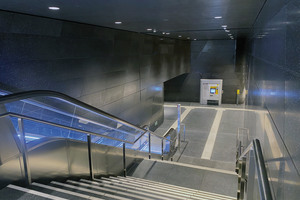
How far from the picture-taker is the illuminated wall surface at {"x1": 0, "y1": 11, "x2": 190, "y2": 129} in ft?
12.1

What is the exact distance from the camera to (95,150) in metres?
3.66

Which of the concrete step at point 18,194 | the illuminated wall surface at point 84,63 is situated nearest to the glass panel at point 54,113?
the illuminated wall surface at point 84,63

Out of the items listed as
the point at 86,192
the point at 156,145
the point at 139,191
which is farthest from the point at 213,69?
the point at 86,192

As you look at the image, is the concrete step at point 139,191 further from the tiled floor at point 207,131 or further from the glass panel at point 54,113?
the tiled floor at point 207,131

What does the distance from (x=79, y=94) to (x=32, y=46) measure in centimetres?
155

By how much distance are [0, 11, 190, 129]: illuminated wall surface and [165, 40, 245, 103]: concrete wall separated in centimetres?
573

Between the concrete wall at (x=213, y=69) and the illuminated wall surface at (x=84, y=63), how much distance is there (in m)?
5.73

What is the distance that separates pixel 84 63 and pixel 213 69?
11.7 metres

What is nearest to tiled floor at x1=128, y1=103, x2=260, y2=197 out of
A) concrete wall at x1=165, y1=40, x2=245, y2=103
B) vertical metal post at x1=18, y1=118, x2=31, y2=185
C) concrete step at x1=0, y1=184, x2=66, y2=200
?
concrete wall at x1=165, y1=40, x2=245, y2=103

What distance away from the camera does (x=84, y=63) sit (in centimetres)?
539

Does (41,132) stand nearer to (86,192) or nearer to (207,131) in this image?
(86,192)

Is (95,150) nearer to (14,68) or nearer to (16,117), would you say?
(16,117)

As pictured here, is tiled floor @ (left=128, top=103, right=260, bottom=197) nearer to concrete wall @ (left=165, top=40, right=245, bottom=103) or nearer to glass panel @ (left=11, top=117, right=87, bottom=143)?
concrete wall @ (left=165, top=40, right=245, bottom=103)

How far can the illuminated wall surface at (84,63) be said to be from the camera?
3691mm
